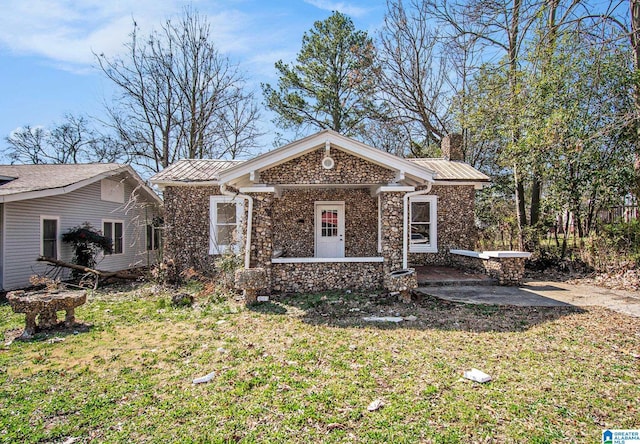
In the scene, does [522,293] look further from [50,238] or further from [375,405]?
[50,238]

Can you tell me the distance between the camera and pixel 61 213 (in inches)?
468

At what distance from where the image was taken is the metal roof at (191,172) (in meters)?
11.3

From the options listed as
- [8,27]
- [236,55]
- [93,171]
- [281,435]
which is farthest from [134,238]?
[281,435]

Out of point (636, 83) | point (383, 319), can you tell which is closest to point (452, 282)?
point (383, 319)

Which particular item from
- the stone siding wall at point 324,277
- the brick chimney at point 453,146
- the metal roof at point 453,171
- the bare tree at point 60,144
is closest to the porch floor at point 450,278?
the stone siding wall at point 324,277

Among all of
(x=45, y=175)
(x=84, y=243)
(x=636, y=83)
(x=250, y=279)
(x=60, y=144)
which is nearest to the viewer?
(x=250, y=279)

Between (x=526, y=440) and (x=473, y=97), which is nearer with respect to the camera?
(x=526, y=440)

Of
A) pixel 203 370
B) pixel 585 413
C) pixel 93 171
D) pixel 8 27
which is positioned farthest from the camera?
pixel 93 171

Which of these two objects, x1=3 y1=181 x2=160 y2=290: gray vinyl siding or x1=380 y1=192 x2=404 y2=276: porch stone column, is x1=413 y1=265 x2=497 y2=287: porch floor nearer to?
x1=380 y1=192 x2=404 y2=276: porch stone column

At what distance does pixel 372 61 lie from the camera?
19.3 m

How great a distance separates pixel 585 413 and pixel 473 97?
41.6ft

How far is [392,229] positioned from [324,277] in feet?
6.85

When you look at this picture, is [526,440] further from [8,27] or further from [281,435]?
[8,27]

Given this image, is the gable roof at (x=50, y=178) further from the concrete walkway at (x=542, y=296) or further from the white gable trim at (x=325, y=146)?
the concrete walkway at (x=542, y=296)
